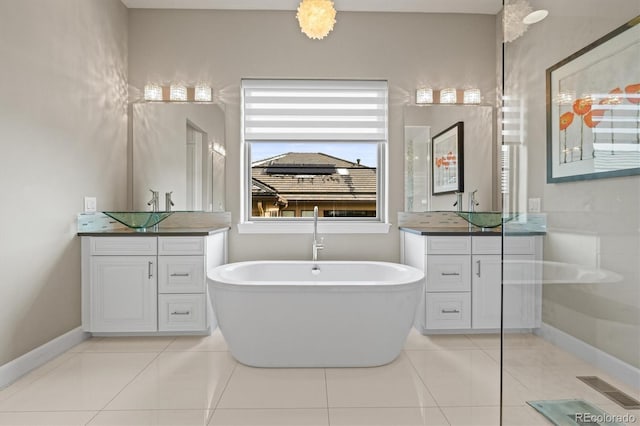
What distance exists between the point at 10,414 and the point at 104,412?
43cm

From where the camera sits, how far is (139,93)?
3.27 meters

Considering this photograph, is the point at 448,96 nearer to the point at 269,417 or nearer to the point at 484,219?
the point at 484,219

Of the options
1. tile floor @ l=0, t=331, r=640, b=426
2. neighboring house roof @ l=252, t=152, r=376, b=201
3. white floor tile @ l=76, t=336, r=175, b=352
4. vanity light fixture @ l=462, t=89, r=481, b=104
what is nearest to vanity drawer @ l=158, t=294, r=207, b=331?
white floor tile @ l=76, t=336, r=175, b=352

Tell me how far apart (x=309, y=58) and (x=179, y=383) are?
273cm

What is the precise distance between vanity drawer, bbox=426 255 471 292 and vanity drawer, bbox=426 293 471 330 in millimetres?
59

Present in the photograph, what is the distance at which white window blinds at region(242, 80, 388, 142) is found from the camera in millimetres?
3297

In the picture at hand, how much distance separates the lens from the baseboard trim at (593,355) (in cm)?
104

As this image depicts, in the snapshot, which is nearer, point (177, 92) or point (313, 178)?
point (177, 92)

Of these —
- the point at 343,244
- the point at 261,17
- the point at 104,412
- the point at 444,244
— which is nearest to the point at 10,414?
the point at 104,412

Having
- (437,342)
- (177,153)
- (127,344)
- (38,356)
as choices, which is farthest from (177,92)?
(437,342)

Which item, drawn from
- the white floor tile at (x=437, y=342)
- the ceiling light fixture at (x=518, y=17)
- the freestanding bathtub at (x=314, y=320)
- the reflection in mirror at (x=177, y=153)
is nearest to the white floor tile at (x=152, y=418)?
the freestanding bathtub at (x=314, y=320)

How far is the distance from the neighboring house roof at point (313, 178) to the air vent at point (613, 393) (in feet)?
8.10

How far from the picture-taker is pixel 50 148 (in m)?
2.34

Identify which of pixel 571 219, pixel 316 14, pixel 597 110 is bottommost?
pixel 571 219
